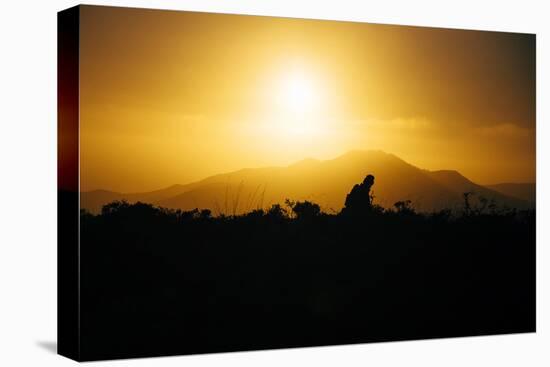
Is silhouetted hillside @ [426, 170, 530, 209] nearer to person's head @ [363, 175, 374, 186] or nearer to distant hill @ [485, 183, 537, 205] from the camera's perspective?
distant hill @ [485, 183, 537, 205]

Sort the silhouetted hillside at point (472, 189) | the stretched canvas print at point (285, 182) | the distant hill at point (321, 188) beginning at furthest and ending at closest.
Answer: the silhouetted hillside at point (472, 189) < the distant hill at point (321, 188) < the stretched canvas print at point (285, 182)

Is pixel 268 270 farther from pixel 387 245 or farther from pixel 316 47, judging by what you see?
pixel 316 47

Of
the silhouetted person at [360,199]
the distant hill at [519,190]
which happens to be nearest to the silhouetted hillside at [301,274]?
the silhouetted person at [360,199]

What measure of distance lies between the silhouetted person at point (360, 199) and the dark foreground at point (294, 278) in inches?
2.9

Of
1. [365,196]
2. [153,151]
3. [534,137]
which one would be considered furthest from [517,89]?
[153,151]

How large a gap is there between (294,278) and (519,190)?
7.92 feet

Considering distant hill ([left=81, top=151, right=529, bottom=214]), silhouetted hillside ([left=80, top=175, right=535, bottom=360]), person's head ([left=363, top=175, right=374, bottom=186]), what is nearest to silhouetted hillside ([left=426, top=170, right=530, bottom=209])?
distant hill ([left=81, top=151, right=529, bottom=214])

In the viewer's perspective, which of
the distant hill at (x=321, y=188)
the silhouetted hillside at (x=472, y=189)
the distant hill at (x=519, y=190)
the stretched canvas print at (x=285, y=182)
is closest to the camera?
the stretched canvas print at (x=285, y=182)

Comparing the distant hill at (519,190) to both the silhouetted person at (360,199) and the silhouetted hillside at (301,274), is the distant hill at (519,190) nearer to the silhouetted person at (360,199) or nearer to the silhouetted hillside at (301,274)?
the silhouetted hillside at (301,274)

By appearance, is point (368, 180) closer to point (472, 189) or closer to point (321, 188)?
point (321, 188)

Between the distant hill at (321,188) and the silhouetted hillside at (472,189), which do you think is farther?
the silhouetted hillside at (472,189)

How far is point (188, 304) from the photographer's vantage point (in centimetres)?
1073

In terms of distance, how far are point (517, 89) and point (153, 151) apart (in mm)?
3567

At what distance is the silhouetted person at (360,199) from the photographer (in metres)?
11.3
